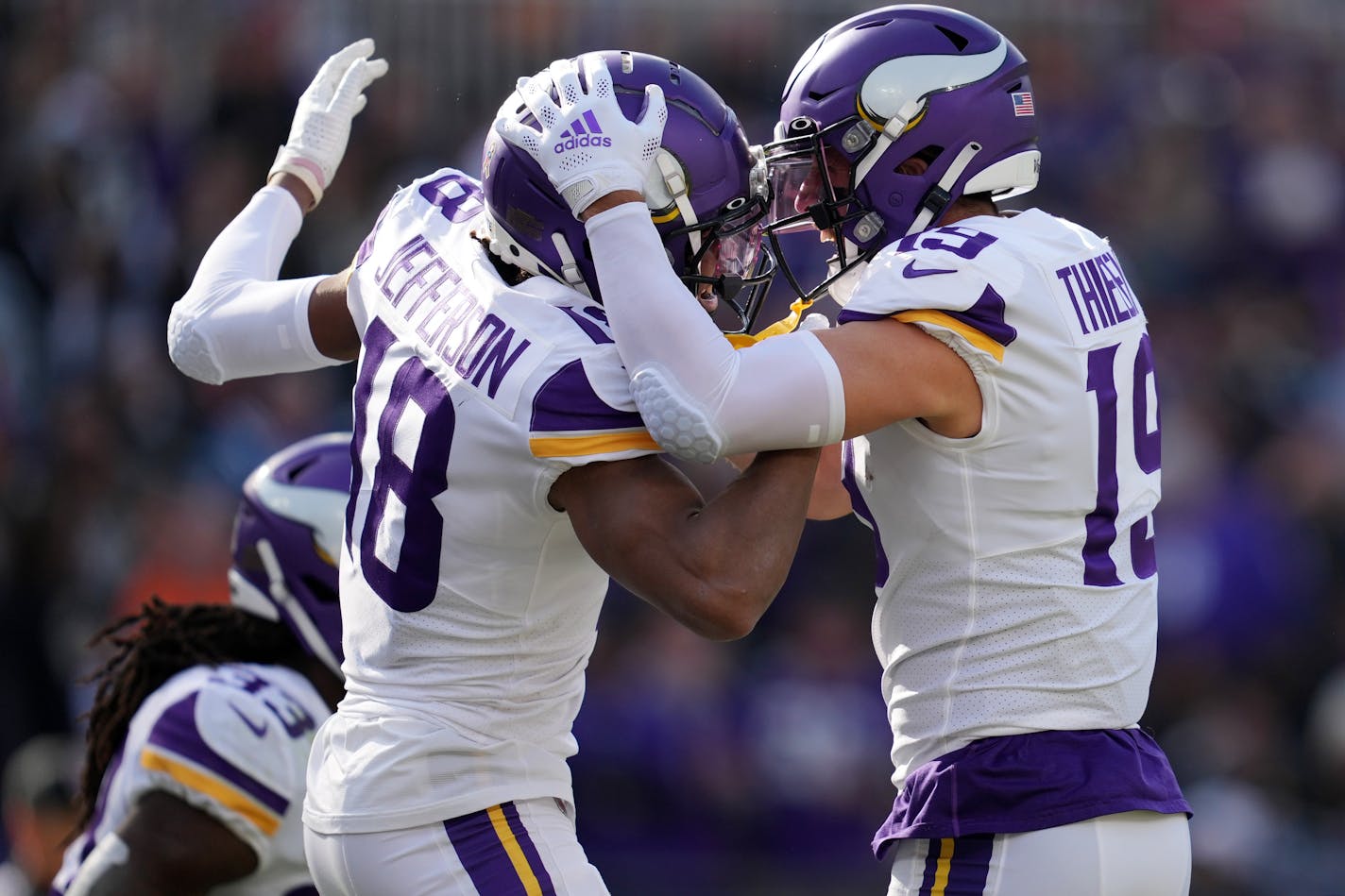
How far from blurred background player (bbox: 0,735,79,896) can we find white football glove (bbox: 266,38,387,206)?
6.03 ft

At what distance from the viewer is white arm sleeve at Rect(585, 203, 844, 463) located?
9.62 ft

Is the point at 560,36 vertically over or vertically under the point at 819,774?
over

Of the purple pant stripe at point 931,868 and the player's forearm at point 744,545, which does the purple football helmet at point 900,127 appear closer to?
the player's forearm at point 744,545

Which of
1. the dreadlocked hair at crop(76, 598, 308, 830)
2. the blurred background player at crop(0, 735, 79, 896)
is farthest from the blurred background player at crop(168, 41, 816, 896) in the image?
the blurred background player at crop(0, 735, 79, 896)

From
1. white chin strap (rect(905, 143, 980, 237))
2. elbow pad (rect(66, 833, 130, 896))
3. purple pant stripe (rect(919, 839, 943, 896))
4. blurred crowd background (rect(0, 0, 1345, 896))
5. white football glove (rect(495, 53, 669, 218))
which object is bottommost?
blurred crowd background (rect(0, 0, 1345, 896))

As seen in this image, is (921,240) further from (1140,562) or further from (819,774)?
(819,774)

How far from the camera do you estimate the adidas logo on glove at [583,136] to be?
10.1ft

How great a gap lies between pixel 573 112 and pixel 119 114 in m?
6.74

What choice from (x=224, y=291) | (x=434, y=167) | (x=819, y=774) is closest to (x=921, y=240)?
(x=224, y=291)

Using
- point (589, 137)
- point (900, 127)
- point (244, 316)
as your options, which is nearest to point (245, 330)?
point (244, 316)

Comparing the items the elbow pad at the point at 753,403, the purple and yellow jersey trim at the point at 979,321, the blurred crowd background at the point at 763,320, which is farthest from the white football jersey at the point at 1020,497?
the blurred crowd background at the point at 763,320

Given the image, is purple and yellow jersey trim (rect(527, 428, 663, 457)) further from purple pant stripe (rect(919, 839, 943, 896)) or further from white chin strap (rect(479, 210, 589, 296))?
purple pant stripe (rect(919, 839, 943, 896))

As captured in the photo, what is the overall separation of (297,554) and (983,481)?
188 cm

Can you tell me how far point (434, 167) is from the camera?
923 centimetres
